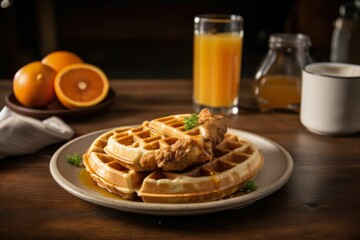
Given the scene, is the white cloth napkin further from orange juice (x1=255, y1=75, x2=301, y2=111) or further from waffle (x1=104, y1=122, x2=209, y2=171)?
orange juice (x1=255, y1=75, x2=301, y2=111)

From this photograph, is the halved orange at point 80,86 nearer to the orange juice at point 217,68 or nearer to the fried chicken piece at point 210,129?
the orange juice at point 217,68

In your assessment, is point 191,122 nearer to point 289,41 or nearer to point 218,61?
point 218,61

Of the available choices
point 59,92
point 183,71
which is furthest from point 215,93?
point 183,71

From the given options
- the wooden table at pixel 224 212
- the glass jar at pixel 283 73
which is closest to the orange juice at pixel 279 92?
the glass jar at pixel 283 73

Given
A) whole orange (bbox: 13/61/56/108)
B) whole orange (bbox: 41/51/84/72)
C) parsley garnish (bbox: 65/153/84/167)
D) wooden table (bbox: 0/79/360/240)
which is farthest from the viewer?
whole orange (bbox: 41/51/84/72)

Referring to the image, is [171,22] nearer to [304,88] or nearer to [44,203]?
[304,88]

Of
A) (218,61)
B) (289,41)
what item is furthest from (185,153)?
(289,41)

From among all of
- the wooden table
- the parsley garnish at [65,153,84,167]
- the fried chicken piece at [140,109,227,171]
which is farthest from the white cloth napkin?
the fried chicken piece at [140,109,227,171]
